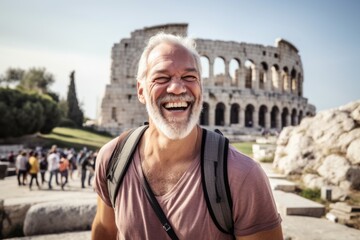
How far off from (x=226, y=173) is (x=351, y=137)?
26.7ft

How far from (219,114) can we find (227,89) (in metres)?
4.25

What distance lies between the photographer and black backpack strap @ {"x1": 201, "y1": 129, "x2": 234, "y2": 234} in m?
1.53

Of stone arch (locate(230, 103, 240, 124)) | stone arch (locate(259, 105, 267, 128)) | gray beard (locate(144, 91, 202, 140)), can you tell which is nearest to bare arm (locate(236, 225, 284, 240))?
gray beard (locate(144, 91, 202, 140))

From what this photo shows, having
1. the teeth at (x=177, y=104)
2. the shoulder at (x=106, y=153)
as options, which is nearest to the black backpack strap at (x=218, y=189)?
the teeth at (x=177, y=104)

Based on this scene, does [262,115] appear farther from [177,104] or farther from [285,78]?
[177,104]

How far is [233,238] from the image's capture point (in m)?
1.62

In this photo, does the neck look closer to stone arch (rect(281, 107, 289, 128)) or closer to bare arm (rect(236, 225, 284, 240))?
bare arm (rect(236, 225, 284, 240))

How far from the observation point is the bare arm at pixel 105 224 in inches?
77.4

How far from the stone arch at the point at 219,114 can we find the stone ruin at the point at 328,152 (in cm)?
2467

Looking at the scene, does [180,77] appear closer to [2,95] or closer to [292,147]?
[292,147]

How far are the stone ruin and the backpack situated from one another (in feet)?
20.6

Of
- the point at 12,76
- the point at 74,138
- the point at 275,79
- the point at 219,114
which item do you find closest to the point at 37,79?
the point at 12,76

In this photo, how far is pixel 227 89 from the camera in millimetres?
33250

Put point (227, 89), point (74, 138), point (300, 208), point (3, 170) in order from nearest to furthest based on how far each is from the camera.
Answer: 1. point (300, 208)
2. point (3, 170)
3. point (74, 138)
4. point (227, 89)
